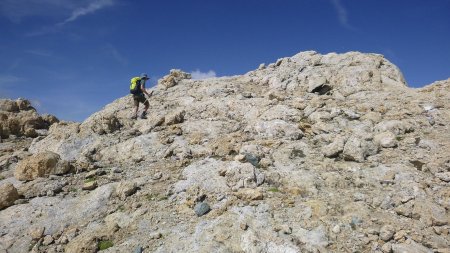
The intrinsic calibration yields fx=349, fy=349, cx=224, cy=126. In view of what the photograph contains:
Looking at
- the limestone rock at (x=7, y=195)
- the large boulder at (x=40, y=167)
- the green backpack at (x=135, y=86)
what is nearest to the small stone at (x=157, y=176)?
the large boulder at (x=40, y=167)

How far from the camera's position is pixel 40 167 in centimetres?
1708

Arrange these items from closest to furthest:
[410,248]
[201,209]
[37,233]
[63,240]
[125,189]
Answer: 1. [410,248]
2. [63,240]
3. [37,233]
4. [201,209]
5. [125,189]

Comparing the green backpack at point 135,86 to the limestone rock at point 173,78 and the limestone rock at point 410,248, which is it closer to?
the limestone rock at point 173,78

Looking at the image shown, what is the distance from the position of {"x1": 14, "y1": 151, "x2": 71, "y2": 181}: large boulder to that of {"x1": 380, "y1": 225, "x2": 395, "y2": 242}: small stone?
1443cm

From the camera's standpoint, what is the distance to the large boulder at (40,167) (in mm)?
16953

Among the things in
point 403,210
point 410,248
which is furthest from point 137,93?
point 410,248

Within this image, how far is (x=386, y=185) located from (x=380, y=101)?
8491 millimetres

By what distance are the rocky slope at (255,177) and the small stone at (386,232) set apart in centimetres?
5

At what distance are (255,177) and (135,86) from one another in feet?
43.1

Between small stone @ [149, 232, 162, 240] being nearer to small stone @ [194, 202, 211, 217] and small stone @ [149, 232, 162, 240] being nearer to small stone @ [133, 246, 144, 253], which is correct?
small stone @ [133, 246, 144, 253]

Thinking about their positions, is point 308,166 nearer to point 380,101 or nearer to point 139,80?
point 380,101

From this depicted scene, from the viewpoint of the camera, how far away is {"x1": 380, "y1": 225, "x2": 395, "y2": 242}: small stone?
11234 mm

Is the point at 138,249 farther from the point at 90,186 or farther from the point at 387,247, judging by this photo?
the point at 387,247

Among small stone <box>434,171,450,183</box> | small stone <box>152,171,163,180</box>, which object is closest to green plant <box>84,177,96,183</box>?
small stone <box>152,171,163,180</box>
